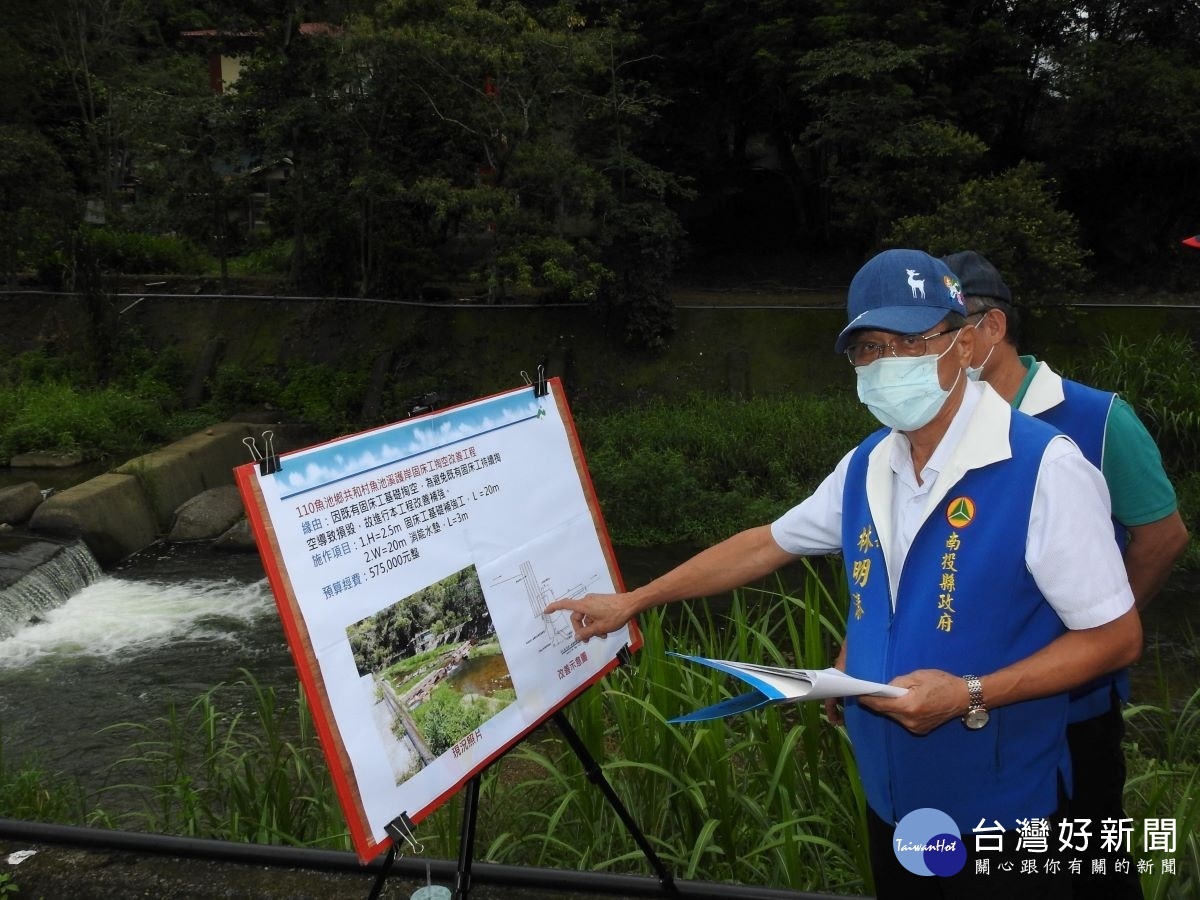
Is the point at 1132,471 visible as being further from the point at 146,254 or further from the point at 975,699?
the point at 146,254

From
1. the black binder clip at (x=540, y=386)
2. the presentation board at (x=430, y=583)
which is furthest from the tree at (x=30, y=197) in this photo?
A: the presentation board at (x=430, y=583)

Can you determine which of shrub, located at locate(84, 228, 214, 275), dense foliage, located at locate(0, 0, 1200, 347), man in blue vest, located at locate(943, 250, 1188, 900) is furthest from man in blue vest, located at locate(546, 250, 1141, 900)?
shrub, located at locate(84, 228, 214, 275)

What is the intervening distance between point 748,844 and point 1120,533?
1.18 metres

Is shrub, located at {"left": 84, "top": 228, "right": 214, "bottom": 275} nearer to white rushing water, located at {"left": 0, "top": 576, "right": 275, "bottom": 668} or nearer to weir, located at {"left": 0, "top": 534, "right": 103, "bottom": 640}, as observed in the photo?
weir, located at {"left": 0, "top": 534, "right": 103, "bottom": 640}

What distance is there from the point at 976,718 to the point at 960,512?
30 centimetres

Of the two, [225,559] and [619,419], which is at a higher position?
[619,419]

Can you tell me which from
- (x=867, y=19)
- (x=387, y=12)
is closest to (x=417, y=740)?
(x=387, y=12)

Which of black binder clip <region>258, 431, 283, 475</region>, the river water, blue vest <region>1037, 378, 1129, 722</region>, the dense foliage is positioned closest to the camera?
black binder clip <region>258, 431, 283, 475</region>

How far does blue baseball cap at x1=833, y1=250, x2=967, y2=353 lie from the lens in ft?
5.82

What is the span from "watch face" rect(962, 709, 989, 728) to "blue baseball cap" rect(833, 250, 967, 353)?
577 mm

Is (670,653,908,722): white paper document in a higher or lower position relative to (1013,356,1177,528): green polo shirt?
lower

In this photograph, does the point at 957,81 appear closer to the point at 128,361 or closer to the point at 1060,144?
the point at 1060,144

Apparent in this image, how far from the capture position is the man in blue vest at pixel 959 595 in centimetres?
162

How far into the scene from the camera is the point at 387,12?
11.9 meters
